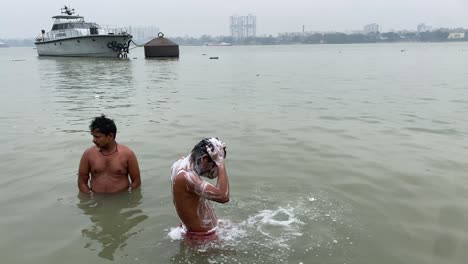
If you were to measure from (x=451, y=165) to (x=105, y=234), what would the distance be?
574cm

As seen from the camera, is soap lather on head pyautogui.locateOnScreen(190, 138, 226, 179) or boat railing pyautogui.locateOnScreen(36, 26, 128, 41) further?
boat railing pyautogui.locateOnScreen(36, 26, 128, 41)

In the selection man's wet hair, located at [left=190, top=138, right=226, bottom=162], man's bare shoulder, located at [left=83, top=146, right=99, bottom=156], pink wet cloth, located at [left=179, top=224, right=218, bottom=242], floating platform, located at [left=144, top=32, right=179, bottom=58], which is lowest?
pink wet cloth, located at [left=179, top=224, right=218, bottom=242]

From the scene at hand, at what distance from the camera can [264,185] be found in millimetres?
6383

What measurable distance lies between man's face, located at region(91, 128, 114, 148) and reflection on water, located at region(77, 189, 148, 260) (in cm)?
89

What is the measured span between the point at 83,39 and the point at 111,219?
3993cm

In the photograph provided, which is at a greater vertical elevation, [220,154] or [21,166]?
[220,154]

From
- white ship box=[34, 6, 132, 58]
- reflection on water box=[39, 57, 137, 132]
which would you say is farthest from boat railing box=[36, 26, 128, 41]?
reflection on water box=[39, 57, 137, 132]

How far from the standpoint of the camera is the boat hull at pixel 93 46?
41438 mm

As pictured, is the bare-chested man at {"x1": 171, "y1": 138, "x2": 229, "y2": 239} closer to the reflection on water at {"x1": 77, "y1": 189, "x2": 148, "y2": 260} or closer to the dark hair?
the reflection on water at {"x1": 77, "y1": 189, "x2": 148, "y2": 260}

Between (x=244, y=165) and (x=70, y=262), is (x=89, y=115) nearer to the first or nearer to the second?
(x=244, y=165)

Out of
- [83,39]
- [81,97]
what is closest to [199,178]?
[81,97]

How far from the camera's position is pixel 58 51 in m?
44.6

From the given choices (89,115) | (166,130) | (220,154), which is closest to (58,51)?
(89,115)

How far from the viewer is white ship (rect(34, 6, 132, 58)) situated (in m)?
41.6
